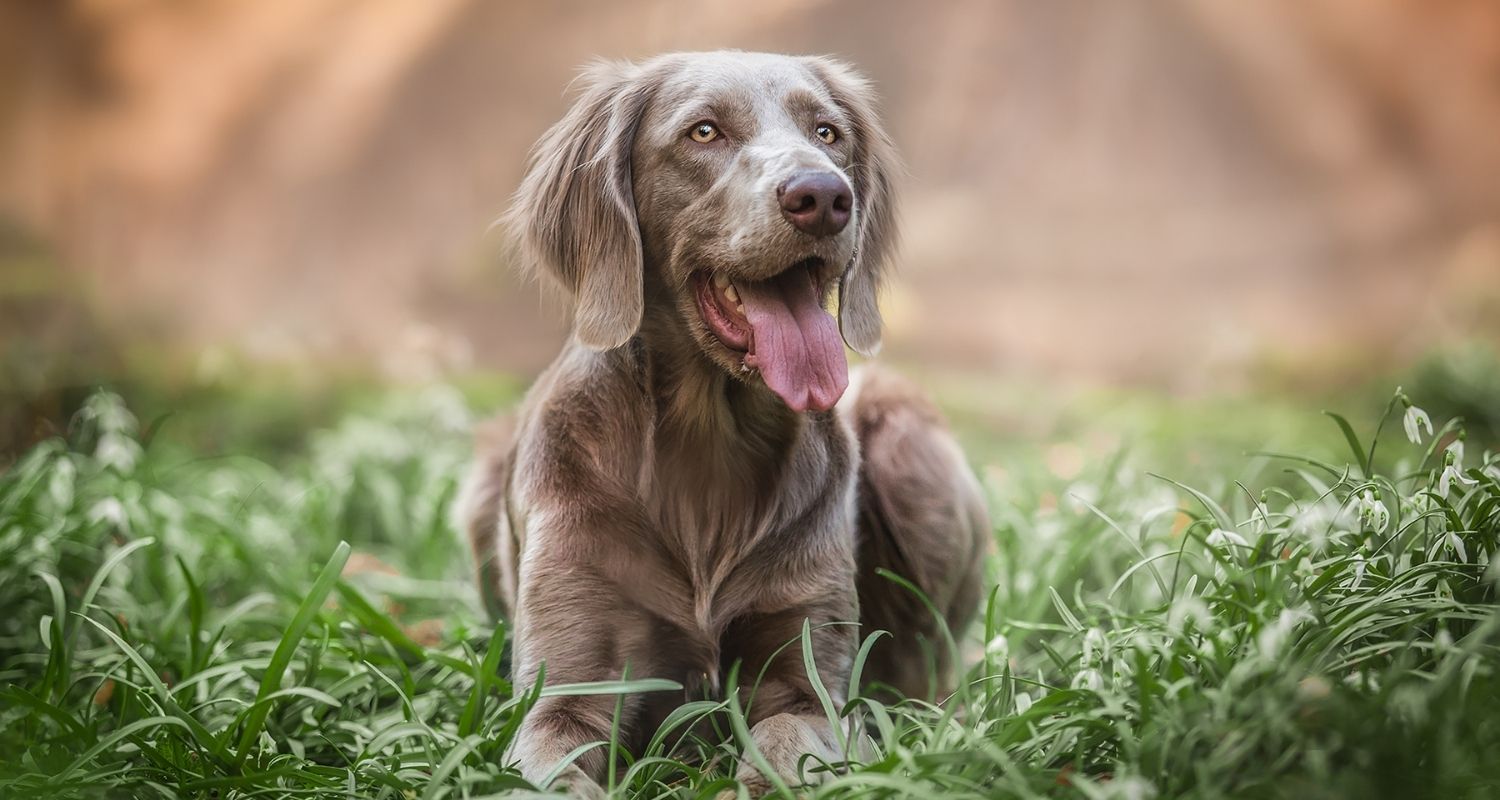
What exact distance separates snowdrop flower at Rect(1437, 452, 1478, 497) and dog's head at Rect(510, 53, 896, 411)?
115cm

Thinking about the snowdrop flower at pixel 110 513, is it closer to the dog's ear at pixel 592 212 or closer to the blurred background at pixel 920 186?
the dog's ear at pixel 592 212

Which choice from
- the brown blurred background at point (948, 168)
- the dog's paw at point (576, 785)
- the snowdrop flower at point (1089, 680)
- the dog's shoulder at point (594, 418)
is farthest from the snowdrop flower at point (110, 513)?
the brown blurred background at point (948, 168)

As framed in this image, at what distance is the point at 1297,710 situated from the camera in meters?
1.59

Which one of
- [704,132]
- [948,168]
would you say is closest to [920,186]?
[948,168]

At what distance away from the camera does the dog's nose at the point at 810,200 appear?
225cm

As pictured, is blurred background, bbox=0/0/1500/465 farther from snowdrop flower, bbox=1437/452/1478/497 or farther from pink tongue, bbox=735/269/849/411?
snowdrop flower, bbox=1437/452/1478/497

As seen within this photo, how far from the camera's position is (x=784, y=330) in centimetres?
236

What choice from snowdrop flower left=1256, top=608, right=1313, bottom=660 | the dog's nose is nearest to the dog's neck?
the dog's nose

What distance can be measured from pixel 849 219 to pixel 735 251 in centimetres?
26

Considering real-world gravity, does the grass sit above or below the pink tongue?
below

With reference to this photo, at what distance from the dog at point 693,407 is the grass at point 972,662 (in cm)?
15

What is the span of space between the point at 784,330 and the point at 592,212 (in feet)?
1.85

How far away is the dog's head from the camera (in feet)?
7.57

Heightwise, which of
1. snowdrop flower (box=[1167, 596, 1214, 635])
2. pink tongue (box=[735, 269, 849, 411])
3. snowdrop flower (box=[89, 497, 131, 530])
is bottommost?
snowdrop flower (box=[89, 497, 131, 530])
